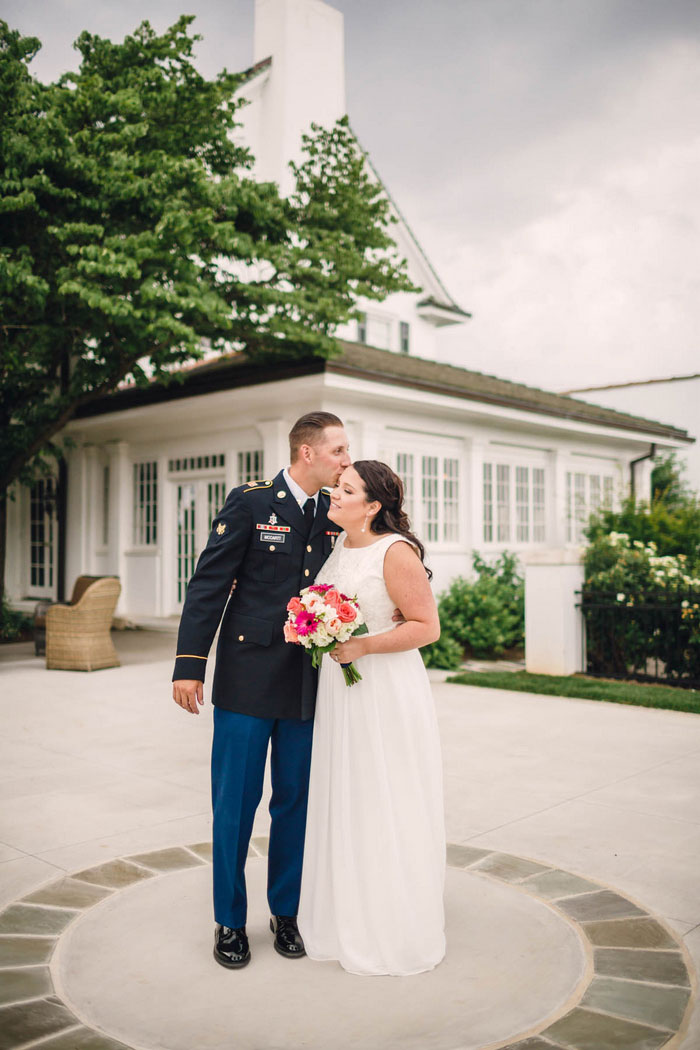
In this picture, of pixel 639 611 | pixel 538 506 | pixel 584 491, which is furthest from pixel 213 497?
pixel 584 491

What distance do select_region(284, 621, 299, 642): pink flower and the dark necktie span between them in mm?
504

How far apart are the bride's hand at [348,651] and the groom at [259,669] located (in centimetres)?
25

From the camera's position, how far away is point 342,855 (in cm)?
304

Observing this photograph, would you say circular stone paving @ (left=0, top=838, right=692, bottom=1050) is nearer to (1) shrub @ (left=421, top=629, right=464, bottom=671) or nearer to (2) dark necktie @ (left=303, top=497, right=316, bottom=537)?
(2) dark necktie @ (left=303, top=497, right=316, bottom=537)

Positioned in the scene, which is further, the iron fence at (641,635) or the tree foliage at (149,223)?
the tree foliage at (149,223)

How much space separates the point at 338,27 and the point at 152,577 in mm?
13422

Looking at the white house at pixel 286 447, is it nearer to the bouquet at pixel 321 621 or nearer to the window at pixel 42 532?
the window at pixel 42 532

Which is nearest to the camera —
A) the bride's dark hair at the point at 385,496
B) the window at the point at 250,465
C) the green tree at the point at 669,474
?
the bride's dark hair at the point at 385,496

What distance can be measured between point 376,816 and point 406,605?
0.74 metres

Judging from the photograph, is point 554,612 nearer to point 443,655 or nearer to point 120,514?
point 443,655

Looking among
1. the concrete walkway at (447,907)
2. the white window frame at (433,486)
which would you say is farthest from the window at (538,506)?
the concrete walkway at (447,907)

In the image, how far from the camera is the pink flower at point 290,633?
2.89 meters

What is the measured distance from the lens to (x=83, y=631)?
33.8 ft

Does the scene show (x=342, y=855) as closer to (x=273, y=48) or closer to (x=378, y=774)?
(x=378, y=774)
